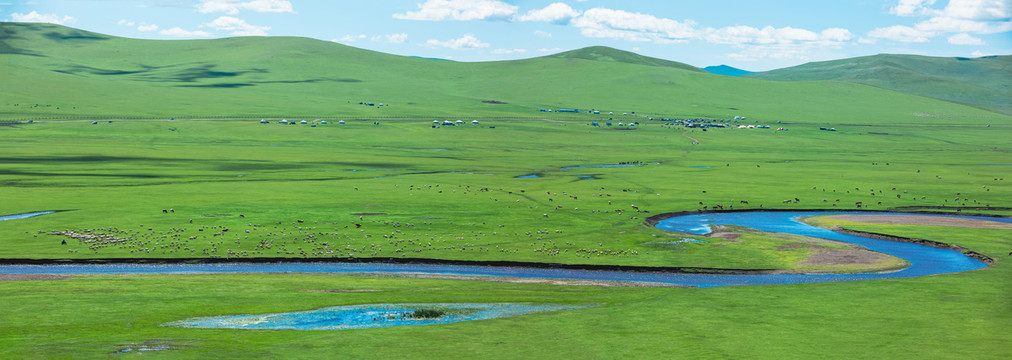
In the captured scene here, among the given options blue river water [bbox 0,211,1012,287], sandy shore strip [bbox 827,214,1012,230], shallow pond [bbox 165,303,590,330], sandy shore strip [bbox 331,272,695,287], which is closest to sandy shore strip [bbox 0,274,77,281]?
blue river water [bbox 0,211,1012,287]

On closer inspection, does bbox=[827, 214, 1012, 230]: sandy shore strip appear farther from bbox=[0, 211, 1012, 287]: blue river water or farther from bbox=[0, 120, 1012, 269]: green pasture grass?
bbox=[0, 211, 1012, 287]: blue river water

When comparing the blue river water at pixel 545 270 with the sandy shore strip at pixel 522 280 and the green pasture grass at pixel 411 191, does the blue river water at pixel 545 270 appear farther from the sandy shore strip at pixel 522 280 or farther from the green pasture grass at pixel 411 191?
the green pasture grass at pixel 411 191

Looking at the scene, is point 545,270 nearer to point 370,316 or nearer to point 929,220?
point 370,316

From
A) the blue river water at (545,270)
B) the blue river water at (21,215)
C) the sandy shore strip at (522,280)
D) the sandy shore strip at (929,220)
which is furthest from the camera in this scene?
the sandy shore strip at (929,220)

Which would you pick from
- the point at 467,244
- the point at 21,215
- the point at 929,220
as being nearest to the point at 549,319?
the point at 467,244

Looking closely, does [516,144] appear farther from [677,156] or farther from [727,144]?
[727,144]

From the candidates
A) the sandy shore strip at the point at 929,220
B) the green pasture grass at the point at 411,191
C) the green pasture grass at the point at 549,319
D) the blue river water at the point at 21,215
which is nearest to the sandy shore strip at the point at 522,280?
the green pasture grass at the point at 549,319
